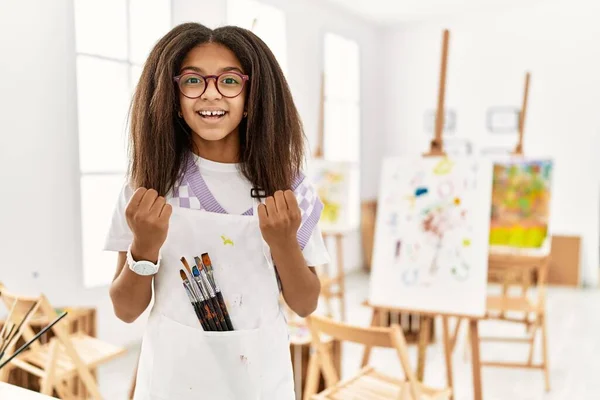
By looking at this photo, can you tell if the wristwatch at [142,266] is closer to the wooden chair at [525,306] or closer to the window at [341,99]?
the wooden chair at [525,306]

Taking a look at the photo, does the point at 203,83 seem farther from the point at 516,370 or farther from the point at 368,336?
the point at 516,370

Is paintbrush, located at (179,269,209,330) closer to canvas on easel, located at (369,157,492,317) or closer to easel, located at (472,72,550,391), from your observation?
canvas on easel, located at (369,157,492,317)

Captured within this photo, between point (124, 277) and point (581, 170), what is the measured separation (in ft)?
18.5

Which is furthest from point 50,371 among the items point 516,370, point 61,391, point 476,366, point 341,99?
point 341,99

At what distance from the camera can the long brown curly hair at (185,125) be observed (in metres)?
1.07

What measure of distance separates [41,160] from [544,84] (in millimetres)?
4922

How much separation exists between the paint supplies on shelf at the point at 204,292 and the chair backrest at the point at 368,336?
735mm

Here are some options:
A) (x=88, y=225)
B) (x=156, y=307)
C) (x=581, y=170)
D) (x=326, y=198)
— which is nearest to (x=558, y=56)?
(x=581, y=170)

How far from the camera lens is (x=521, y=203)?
4117 millimetres

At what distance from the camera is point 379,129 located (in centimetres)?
679

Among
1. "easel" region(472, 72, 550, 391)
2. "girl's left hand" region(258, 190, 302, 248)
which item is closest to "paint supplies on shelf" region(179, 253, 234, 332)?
"girl's left hand" region(258, 190, 302, 248)

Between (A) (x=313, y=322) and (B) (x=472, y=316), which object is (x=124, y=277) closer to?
(A) (x=313, y=322)

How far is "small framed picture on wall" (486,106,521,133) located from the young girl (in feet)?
17.9

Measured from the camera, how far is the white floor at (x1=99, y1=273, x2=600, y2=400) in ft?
9.96
